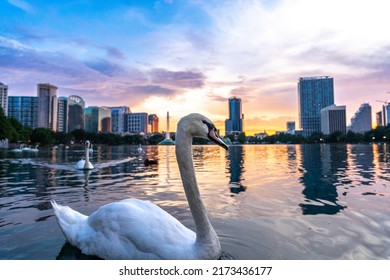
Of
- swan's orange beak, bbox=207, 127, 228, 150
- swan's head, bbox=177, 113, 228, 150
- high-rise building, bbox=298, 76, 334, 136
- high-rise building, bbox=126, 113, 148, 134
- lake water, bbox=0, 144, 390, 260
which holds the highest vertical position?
high-rise building, bbox=298, 76, 334, 136

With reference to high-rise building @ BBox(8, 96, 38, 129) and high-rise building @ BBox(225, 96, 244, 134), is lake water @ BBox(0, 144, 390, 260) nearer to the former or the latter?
high-rise building @ BBox(225, 96, 244, 134)

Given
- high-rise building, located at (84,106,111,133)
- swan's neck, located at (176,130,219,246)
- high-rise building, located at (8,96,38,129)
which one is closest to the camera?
swan's neck, located at (176,130,219,246)

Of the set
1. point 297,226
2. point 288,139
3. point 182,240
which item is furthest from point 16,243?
point 288,139

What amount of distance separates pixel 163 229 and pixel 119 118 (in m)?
91.9

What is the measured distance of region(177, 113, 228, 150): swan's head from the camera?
8.68 feet

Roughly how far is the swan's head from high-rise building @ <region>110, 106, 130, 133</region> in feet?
284

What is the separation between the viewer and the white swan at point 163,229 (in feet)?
8.74

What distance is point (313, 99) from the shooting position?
97062 millimetres

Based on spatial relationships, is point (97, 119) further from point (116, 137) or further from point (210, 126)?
point (210, 126)

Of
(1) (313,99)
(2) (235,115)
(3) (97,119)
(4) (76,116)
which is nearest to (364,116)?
(2) (235,115)

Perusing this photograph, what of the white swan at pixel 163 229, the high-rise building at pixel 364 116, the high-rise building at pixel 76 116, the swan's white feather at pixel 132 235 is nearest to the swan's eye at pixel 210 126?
the white swan at pixel 163 229

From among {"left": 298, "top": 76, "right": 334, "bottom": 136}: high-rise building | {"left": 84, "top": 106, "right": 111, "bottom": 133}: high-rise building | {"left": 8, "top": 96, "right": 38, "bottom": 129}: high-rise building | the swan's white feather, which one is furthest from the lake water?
{"left": 84, "top": 106, "right": 111, "bottom": 133}: high-rise building

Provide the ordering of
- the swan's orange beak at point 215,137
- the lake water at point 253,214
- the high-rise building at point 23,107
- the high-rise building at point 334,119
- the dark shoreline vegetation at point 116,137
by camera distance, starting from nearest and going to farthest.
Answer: the swan's orange beak at point 215,137, the lake water at point 253,214, the high-rise building at point 23,107, the dark shoreline vegetation at point 116,137, the high-rise building at point 334,119

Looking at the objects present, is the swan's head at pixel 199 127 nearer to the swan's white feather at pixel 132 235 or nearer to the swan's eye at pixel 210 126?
the swan's eye at pixel 210 126
